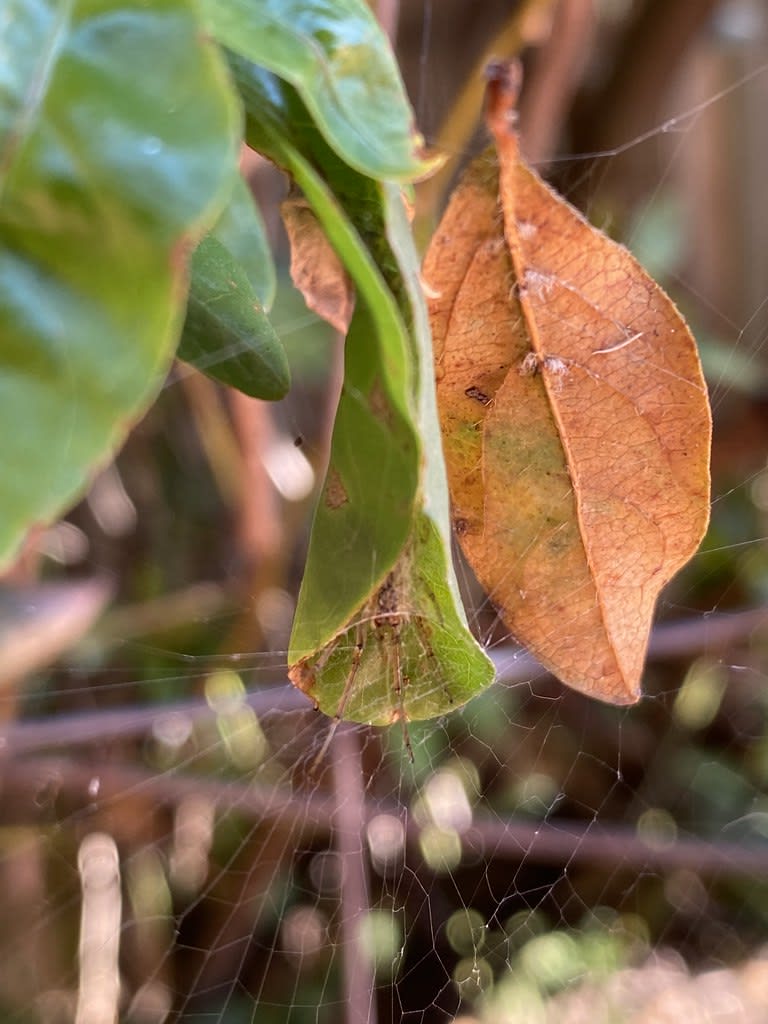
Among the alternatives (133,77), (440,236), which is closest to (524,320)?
(440,236)

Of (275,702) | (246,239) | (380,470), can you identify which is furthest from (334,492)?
(275,702)

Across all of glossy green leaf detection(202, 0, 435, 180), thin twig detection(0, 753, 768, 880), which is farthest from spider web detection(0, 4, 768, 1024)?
glossy green leaf detection(202, 0, 435, 180)

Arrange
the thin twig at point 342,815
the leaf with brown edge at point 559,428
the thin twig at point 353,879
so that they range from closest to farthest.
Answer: the leaf with brown edge at point 559,428 < the thin twig at point 353,879 < the thin twig at point 342,815

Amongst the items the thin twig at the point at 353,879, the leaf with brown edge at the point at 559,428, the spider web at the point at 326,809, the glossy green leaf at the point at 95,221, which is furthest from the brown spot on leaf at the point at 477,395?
the spider web at the point at 326,809

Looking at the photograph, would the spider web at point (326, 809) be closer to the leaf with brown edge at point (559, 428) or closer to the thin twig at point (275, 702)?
the thin twig at point (275, 702)

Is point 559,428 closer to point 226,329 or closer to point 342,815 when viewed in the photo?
point 226,329

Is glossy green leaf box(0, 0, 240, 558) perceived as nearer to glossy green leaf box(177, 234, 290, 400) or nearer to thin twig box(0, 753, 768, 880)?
glossy green leaf box(177, 234, 290, 400)

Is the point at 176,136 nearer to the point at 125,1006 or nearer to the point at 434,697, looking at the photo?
the point at 434,697
